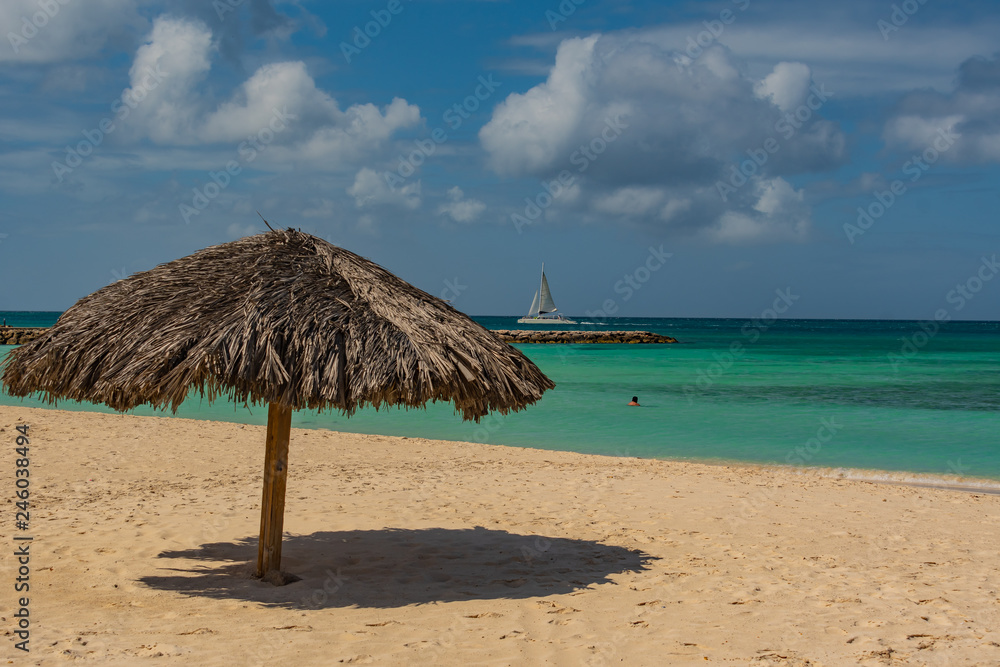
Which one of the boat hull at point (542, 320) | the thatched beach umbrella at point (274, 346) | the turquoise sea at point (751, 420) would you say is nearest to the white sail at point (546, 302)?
the boat hull at point (542, 320)

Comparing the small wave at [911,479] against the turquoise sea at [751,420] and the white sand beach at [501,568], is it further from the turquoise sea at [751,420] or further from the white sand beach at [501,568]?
the white sand beach at [501,568]

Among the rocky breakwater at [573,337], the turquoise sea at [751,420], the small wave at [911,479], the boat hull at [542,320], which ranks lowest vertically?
the small wave at [911,479]

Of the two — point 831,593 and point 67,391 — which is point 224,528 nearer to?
point 67,391

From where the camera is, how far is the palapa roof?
461 cm

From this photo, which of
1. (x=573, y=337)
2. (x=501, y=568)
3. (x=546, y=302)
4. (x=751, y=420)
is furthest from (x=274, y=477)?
(x=546, y=302)

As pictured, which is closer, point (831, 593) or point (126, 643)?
point (126, 643)

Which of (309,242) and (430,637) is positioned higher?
(309,242)

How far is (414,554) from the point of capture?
6492 mm

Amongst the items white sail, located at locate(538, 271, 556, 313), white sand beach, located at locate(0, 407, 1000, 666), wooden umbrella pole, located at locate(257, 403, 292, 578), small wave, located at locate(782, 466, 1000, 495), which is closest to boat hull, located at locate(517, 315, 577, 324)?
white sail, located at locate(538, 271, 556, 313)

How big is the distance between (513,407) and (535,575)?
162cm

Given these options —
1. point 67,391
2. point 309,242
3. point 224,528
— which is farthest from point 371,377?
point 224,528

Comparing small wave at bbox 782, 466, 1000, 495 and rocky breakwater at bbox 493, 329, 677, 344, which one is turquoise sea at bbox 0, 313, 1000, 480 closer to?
small wave at bbox 782, 466, 1000, 495

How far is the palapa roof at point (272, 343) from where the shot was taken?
4.61 m

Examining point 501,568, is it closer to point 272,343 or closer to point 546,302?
point 272,343
